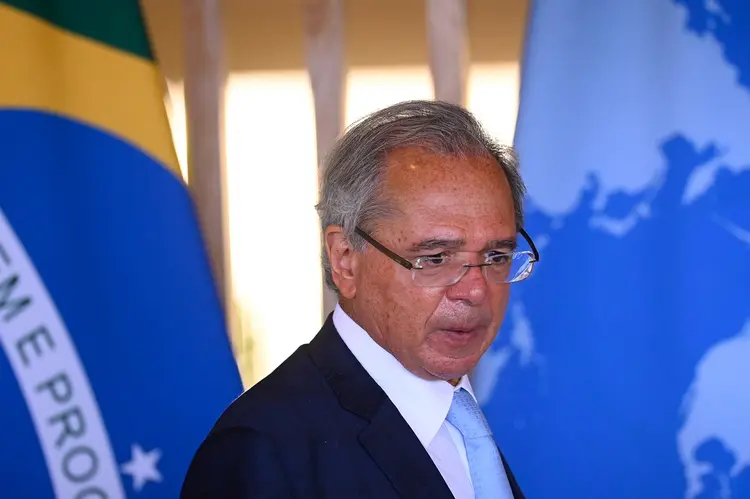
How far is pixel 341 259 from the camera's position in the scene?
4.58 feet

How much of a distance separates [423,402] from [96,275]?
1.53 m

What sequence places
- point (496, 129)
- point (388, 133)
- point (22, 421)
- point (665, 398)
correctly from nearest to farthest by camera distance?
1. point (388, 133)
2. point (22, 421)
3. point (665, 398)
4. point (496, 129)

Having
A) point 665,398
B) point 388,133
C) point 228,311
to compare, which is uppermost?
point 388,133

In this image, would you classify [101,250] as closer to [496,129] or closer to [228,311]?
[228,311]

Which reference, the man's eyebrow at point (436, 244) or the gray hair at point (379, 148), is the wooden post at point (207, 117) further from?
the man's eyebrow at point (436, 244)

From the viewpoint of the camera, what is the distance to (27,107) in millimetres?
2598

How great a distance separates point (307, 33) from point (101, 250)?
0.87 m

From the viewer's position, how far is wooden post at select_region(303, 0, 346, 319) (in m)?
2.84

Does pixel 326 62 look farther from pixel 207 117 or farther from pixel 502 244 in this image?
pixel 502 244

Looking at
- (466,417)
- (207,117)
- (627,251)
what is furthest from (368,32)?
(466,417)

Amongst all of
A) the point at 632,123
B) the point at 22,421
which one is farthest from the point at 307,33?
the point at 22,421

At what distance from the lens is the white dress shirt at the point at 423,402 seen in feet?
4.37

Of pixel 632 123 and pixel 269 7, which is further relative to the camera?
pixel 269 7

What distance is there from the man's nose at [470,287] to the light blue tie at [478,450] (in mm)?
164
